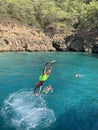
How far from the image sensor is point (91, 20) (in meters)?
72.5

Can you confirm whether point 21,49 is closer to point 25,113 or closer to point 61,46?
point 61,46

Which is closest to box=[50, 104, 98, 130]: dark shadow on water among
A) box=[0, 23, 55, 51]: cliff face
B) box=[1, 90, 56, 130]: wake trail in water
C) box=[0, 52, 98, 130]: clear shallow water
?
box=[0, 52, 98, 130]: clear shallow water

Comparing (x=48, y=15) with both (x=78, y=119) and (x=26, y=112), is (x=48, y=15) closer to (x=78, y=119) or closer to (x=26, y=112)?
(x=26, y=112)

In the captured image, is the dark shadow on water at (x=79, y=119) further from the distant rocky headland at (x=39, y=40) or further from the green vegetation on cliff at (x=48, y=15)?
the green vegetation on cliff at (x=48, y=15)

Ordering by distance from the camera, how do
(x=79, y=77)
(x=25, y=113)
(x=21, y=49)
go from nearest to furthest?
(x=25, y=113)
(x=79, y=77)
(x=21, y=49)

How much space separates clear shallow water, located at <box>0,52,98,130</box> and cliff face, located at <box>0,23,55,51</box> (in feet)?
76.0

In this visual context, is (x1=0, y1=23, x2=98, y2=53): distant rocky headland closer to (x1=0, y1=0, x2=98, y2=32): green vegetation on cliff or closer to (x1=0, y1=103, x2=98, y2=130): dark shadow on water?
(x1=0, y1=0, x2=98, y2=32): green vegetation on cliff

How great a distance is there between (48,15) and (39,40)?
10113mm

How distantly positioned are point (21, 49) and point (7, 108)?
1877 inches

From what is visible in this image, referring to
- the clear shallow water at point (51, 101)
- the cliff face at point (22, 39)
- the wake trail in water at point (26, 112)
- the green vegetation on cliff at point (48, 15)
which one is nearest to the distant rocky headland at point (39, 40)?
the cliff face at point (22, 39)

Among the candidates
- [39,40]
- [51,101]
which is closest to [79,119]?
[51,101]

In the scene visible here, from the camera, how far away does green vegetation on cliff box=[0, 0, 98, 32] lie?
240 ft

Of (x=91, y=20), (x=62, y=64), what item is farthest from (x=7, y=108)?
(x=91, y=20)

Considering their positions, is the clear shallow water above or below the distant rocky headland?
below
